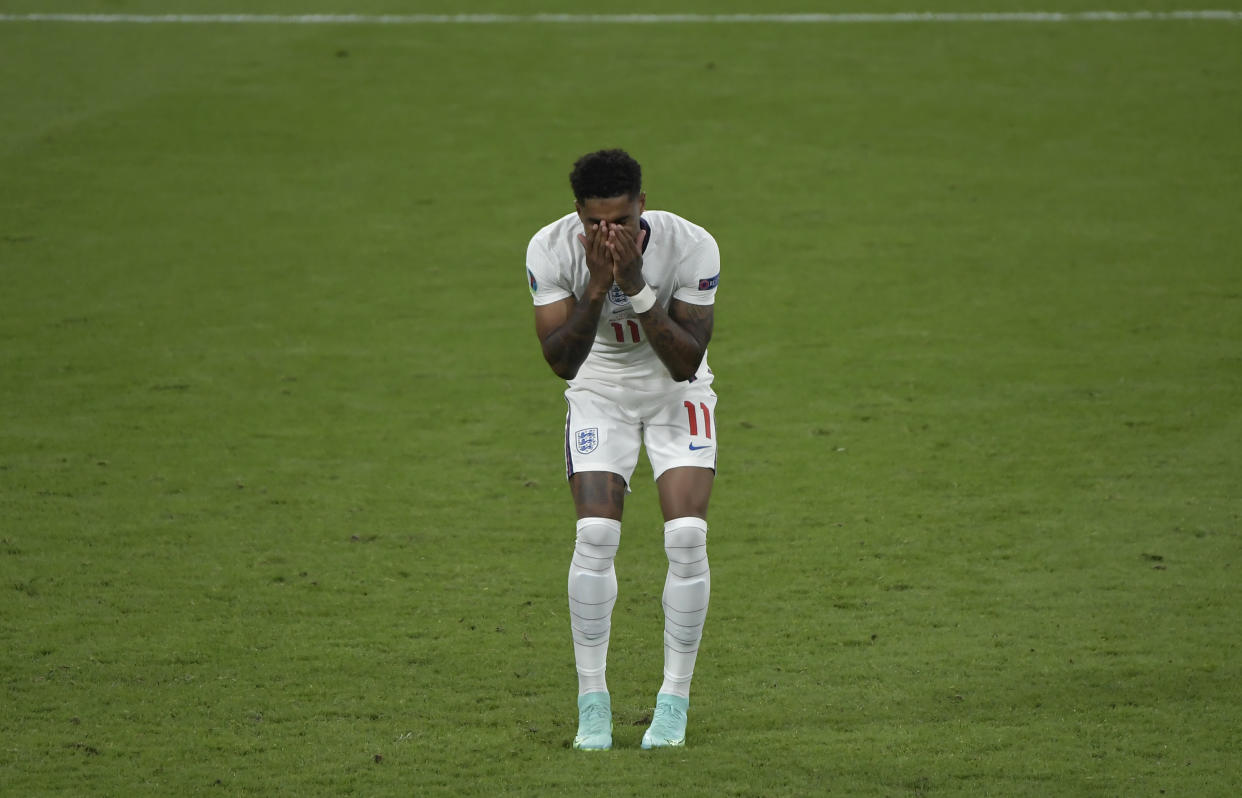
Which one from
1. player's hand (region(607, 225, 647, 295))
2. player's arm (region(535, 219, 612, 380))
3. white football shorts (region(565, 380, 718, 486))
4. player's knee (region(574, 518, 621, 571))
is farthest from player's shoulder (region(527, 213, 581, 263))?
player's knee (region(574, 518, 621, 571))

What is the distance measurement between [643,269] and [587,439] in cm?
61

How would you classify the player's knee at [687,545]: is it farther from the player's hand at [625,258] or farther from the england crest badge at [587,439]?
the player's hand at [625,258]

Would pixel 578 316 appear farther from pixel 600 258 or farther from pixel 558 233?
pixel 558 233

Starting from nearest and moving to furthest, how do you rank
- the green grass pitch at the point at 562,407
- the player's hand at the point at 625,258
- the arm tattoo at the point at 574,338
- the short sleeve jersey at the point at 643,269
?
the player's hand at the point at 625,258 → the arm tattoo at the point at 574,338 → the short sleeve jersey at the point at 643,269 → the green grass pitch at the point at 562,407

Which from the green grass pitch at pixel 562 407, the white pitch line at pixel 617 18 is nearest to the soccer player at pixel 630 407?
the green grass pitch at pixel 562 407

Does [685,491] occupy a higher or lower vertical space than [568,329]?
lower

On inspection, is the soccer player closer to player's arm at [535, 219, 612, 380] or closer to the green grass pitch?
player's arm at [535, 219, 612, 380]

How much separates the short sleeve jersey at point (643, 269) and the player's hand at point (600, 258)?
10.4 inches

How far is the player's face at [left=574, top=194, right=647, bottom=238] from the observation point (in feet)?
16.0

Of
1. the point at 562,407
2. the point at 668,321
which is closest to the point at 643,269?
the point at 668,321

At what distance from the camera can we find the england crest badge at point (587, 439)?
5.16m

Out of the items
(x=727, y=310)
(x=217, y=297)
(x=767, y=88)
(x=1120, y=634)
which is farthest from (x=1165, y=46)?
(x=1120, y=634)

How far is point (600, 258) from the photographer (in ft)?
15.8

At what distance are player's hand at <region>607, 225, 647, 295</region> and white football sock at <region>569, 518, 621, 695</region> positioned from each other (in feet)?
2.61
